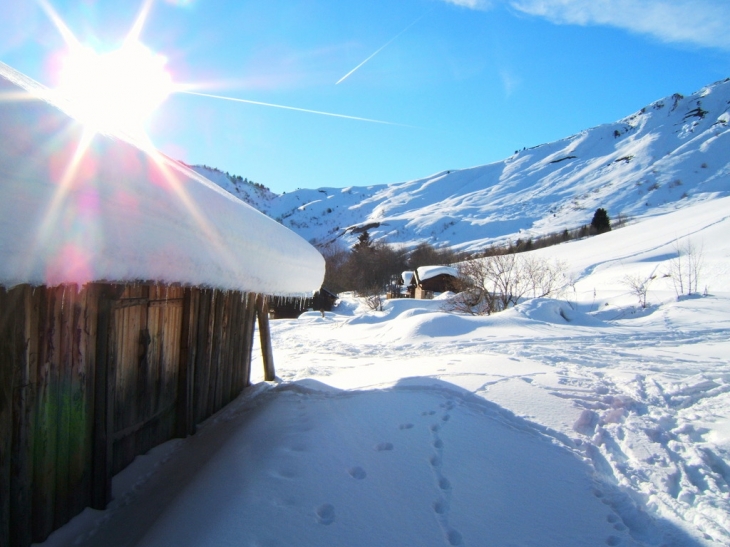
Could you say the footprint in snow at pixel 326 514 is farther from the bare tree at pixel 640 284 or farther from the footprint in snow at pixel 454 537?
the bare tree at pixel 640 284

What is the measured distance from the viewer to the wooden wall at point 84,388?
2.54 m

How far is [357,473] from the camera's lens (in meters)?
3.24

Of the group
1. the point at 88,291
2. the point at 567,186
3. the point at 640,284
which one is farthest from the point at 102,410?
the point at 567,186

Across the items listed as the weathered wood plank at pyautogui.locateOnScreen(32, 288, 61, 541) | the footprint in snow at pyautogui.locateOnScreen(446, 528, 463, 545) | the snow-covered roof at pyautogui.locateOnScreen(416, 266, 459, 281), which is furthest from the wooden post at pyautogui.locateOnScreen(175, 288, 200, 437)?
the snow-covered roof at pyautogui.locateOnScreen(416, 266, 459, 281)

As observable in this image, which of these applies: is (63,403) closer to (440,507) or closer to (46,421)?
(46,421)

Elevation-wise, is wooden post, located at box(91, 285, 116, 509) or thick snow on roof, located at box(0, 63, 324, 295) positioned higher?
thick snow on roof, located at box(0, 63, 324, 295)

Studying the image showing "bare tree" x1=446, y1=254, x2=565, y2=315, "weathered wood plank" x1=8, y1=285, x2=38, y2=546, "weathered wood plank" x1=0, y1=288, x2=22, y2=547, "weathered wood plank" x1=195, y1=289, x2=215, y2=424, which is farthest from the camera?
"bare tree" x1=446, y1=254, x2=565, y2=315

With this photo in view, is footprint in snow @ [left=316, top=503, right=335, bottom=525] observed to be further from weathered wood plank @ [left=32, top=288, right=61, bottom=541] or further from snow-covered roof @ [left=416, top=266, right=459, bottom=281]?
snow-covered roof @ [left=416, top=266, right=459, bottom=281]

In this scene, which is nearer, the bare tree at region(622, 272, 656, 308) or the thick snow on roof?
the thick snow on roof

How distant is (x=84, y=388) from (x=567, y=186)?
134 meters

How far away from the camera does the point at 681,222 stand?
43.0m

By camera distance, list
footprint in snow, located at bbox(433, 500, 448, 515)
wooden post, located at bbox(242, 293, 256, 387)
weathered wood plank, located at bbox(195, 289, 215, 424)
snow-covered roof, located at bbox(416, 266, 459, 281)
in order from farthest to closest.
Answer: snow-covered roof, located at bbox(416, 266, 459, 281), wooden post, located at bbox(242, 293, 256, 387), weathered wood plank, located at bbox(195, 289, 215, 424), footprint in snow, located at bbox(433, 500, 448, 515)

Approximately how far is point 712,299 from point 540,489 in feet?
63.9

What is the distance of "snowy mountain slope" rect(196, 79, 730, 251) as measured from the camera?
92312mm
